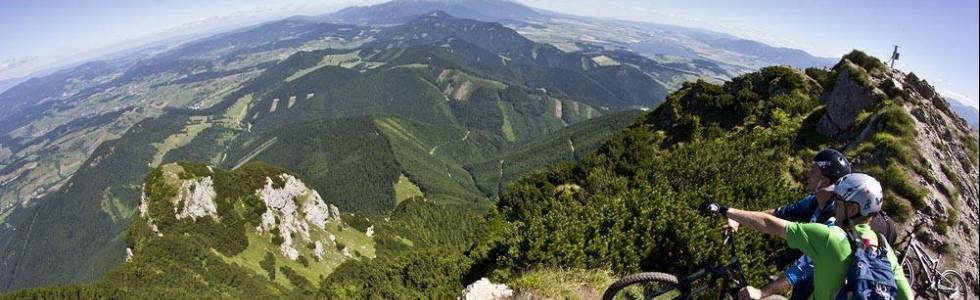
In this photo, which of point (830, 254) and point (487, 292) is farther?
point (487, 292)

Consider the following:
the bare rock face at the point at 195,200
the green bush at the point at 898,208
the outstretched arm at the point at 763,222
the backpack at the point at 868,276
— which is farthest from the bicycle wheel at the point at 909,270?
the bare rock face at the point at 195,200

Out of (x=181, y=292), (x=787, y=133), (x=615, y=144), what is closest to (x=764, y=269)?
(x=787, y=133)

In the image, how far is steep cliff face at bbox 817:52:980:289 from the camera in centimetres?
2017

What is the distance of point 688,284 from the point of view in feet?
33.2

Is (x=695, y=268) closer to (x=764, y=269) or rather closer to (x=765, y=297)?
(x=764, y=269)

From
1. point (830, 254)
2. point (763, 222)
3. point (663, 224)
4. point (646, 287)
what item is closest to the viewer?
point (830, 254)

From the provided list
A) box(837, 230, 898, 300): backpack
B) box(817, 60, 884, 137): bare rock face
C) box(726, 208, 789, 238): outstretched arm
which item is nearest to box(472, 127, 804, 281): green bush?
box(817, 60, 884, 137): bare rock face

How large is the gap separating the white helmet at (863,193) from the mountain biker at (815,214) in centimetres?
114

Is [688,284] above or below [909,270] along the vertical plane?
above

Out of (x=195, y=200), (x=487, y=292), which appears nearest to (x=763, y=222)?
(x=487, y=292)

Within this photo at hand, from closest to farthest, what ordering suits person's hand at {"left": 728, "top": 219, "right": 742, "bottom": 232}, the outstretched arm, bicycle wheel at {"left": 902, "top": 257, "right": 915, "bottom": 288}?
the outstretched arm
person's hand at {"left": 728, "top": 219, "right": 742, "bottom": 232}
bicycle wheel at {"left": 902, "top": 257, "right": 915, "bottom": 288}

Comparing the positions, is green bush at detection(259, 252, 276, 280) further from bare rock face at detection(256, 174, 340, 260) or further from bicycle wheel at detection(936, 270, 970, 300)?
bicycle wheel at detection(936, 270, 970, 300)

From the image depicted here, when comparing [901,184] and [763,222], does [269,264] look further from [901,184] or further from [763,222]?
[763,222]

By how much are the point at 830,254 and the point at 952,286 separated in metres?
9.30
